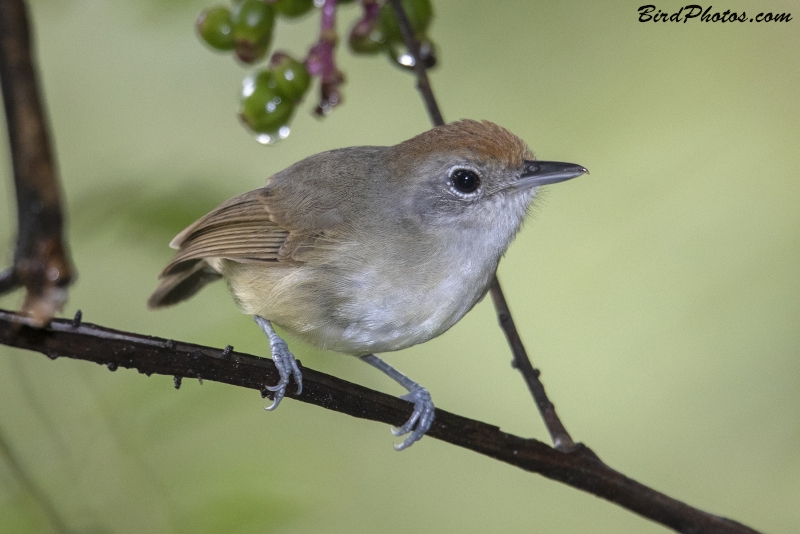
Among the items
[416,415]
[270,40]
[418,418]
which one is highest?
[270,40]

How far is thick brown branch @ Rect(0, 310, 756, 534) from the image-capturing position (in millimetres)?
1942

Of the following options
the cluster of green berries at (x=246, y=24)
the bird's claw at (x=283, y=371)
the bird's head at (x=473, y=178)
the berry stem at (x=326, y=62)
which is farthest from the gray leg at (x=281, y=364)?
the cluster of green berries at (x=246, y=24)

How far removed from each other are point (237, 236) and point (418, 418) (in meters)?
1.15

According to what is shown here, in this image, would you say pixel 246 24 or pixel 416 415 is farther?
pixel 416 415

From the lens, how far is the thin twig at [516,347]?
2.73 m

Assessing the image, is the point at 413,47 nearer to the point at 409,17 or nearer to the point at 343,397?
the point at 409,17

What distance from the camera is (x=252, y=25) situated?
2674mm

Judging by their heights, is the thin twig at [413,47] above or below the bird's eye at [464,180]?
above

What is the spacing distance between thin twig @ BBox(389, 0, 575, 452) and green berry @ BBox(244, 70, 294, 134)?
18.1 inches

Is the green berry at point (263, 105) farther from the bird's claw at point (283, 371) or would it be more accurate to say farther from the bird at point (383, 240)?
the bird's claw at point (283, 371)

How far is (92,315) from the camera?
4.36m

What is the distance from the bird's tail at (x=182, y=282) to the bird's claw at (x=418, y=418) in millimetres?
1209

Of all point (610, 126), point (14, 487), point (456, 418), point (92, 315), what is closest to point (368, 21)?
A: point (456, 418)

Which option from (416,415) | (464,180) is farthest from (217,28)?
(416,415)
